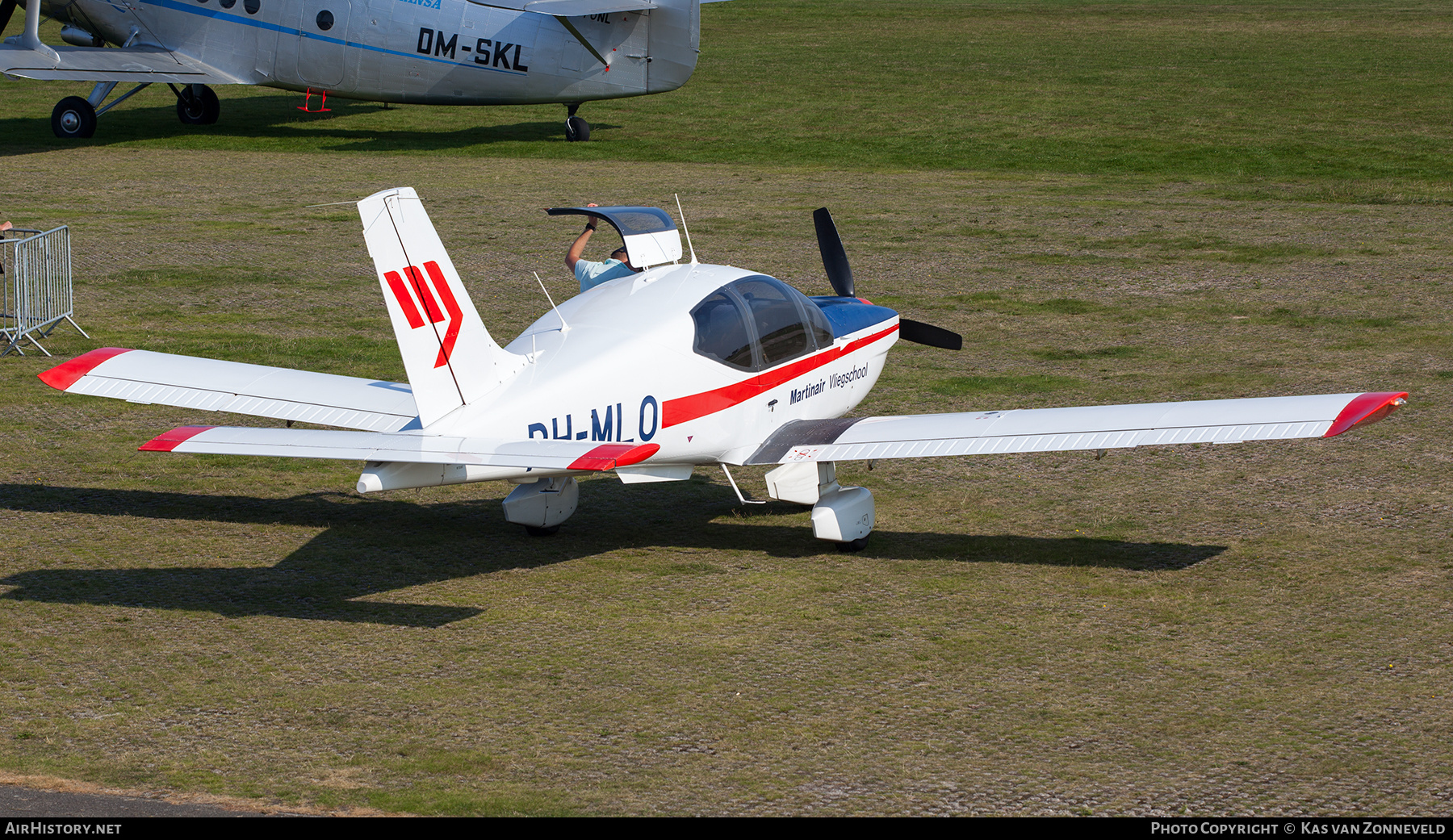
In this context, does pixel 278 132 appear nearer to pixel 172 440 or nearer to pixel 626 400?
pixel 626 400

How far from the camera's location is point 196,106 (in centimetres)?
3662

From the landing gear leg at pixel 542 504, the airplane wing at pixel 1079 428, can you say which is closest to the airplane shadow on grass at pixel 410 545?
the landing gear leg at pixel 542 504

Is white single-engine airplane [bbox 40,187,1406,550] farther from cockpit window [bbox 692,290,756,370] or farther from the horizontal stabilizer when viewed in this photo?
the horizontal stabilizer

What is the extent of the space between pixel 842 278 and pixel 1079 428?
390 cm

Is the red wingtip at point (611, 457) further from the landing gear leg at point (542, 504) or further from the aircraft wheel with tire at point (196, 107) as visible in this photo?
the aircraft wheel with tire at point (196, 107)

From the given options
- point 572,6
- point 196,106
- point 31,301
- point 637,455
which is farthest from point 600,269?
point 196,106

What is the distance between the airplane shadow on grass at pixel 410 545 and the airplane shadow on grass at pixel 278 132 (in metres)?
23.3

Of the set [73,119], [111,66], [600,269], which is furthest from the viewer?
[73,119]

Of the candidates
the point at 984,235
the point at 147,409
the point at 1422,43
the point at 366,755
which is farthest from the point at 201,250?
the point at 1422,43

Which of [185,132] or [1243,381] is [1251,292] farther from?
[185,132]

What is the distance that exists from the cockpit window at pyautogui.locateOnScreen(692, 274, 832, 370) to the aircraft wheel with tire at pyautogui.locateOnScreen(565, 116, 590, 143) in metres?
24.5

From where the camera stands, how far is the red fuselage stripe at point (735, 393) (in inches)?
400

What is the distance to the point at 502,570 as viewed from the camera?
1054 cm

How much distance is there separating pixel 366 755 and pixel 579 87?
→ 2825 centimetres
